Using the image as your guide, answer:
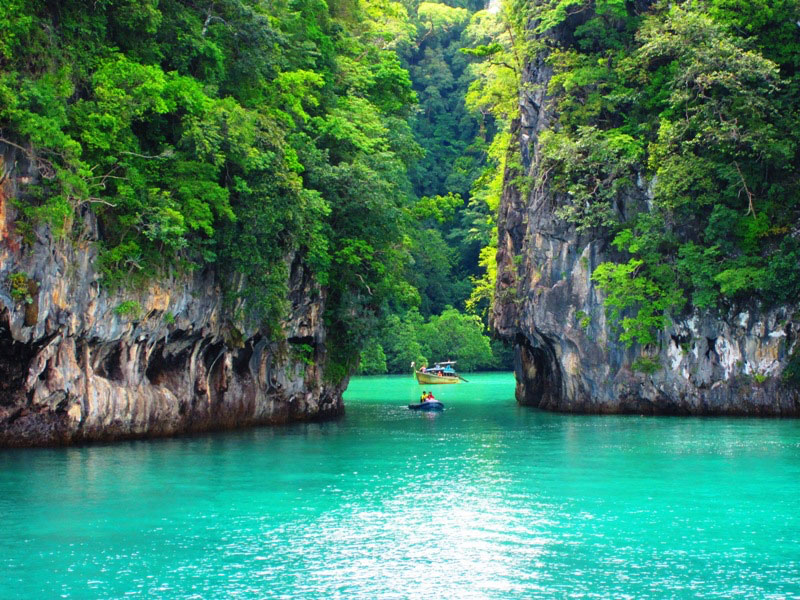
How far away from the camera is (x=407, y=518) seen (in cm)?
1648

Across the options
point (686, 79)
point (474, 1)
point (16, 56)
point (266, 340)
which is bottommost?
point (266, 340)

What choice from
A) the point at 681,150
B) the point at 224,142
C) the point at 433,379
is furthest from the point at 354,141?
the point at 433,379

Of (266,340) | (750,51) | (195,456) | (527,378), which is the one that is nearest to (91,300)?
(195,456)

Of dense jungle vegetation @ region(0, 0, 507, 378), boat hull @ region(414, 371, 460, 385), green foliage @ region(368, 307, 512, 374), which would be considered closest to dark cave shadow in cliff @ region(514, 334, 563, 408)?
dense jungle vegetation @ region(0, 0, 507, 378)

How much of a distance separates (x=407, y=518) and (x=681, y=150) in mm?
20084

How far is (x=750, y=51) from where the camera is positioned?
30875 millimetres

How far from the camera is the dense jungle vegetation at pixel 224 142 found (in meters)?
21.7

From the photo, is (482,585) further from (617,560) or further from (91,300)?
(91,300)

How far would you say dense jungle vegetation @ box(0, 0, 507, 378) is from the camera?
2172cm

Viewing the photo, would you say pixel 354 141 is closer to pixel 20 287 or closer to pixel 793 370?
pixel 20 287

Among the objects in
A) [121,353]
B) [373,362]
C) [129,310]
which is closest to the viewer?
[129,310]

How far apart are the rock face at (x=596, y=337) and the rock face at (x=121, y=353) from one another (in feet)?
28.8

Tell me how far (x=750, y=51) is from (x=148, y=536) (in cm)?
2403

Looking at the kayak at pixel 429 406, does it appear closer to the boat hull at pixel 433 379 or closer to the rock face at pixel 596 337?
the rock face at pixel 596 337
